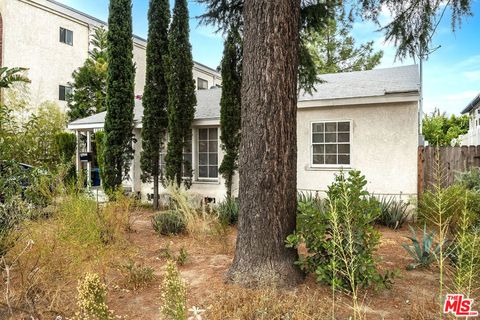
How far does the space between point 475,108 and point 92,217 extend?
2432cm

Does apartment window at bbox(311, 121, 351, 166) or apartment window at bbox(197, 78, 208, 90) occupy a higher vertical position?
apartment window at bbox(197, 78, 208, 90)

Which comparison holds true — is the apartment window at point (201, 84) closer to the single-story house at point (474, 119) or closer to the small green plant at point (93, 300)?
the single-story house at point (474, 119)

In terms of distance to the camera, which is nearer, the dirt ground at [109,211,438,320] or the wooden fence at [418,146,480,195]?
the dirt ground at [109,211,438,320]

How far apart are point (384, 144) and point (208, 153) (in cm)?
539

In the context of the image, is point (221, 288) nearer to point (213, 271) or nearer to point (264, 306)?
point (213, 271)

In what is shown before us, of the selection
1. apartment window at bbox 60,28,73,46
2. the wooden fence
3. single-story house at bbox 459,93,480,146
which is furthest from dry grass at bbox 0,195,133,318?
single-story house at bbox 459,93,480,146

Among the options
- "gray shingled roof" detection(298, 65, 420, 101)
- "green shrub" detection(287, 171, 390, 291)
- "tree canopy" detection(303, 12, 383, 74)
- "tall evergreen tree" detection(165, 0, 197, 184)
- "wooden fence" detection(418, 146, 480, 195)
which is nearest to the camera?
"green shrub" detection(287, 171, 390, 291)

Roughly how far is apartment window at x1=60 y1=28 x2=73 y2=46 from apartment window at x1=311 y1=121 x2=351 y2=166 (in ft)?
55.5

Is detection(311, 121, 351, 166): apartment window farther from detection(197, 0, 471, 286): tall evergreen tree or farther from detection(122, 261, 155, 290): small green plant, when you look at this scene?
detection(122, 261, 155, 290): small green plant

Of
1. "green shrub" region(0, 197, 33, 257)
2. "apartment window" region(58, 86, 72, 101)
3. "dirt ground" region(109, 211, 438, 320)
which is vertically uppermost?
"apartment window" region(58, 86, 72, 101)

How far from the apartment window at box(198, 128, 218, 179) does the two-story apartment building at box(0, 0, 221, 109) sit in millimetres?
12055

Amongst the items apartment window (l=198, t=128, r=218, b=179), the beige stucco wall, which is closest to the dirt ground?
the beige stucco wall

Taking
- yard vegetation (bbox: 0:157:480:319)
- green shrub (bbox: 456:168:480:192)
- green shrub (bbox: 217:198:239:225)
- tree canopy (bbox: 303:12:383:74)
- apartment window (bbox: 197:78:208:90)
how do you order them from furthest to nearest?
apartment window (bbox: 197:78:208:90), tree canopy (bbox: 303:12:383:74), green shrub (bbox: 217:198:239:225), green shrub (bbox: 456:168:480:192), yard vegetation (bbox: 0:157:480:319)

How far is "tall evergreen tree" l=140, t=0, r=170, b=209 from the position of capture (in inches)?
430
